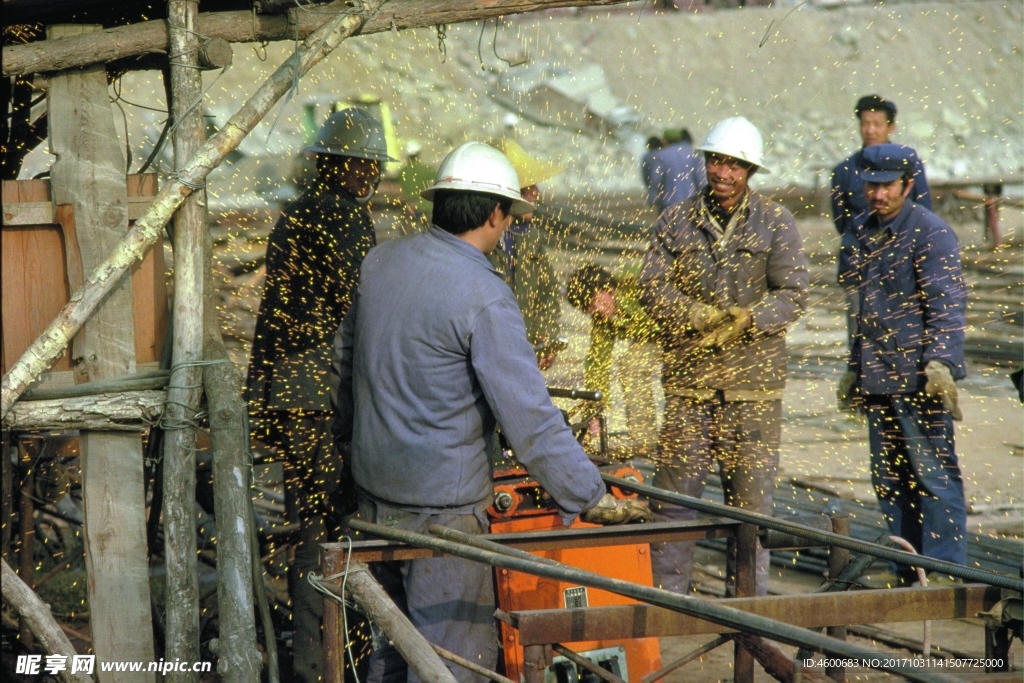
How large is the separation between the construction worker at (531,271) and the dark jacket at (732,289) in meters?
0.79

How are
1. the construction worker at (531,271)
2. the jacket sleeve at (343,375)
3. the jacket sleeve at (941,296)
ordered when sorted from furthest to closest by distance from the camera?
the construction worker at (531,271), the jacket sleeve at (941,296), the jacket sleeve at (343,375)

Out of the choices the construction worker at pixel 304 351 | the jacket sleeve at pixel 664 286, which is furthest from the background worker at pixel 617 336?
the construction worker at pixel 304 351

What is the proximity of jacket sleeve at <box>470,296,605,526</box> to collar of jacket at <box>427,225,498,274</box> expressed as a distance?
0.23 m

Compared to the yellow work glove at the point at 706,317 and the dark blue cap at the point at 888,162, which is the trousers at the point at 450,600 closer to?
the yellow work glove at the point at 706,317

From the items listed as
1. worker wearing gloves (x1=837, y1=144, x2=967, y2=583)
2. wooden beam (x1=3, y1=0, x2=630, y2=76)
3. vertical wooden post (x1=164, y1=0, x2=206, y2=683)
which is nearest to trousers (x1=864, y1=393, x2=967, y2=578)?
worker wearing gloves (x1=837, y1=144, x2=967, y2=583)

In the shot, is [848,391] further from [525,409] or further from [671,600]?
[671,600]

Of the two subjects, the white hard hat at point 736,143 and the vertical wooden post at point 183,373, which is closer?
the vertical wooden post at point 183,373

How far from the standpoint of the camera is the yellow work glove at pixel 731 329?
5492 millimetres

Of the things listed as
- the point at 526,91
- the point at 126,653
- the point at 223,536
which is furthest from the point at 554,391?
the point at 526,91

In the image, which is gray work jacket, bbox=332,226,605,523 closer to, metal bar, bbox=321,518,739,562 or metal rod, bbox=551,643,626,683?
metal bar, bbox=321,518,739,562

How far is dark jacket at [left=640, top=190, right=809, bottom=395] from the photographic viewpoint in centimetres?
557

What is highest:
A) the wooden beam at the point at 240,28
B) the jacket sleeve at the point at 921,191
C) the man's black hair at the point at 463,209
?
the wooden beam at the point at 240,28

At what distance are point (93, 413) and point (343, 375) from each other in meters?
1.01

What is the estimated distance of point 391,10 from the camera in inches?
168
